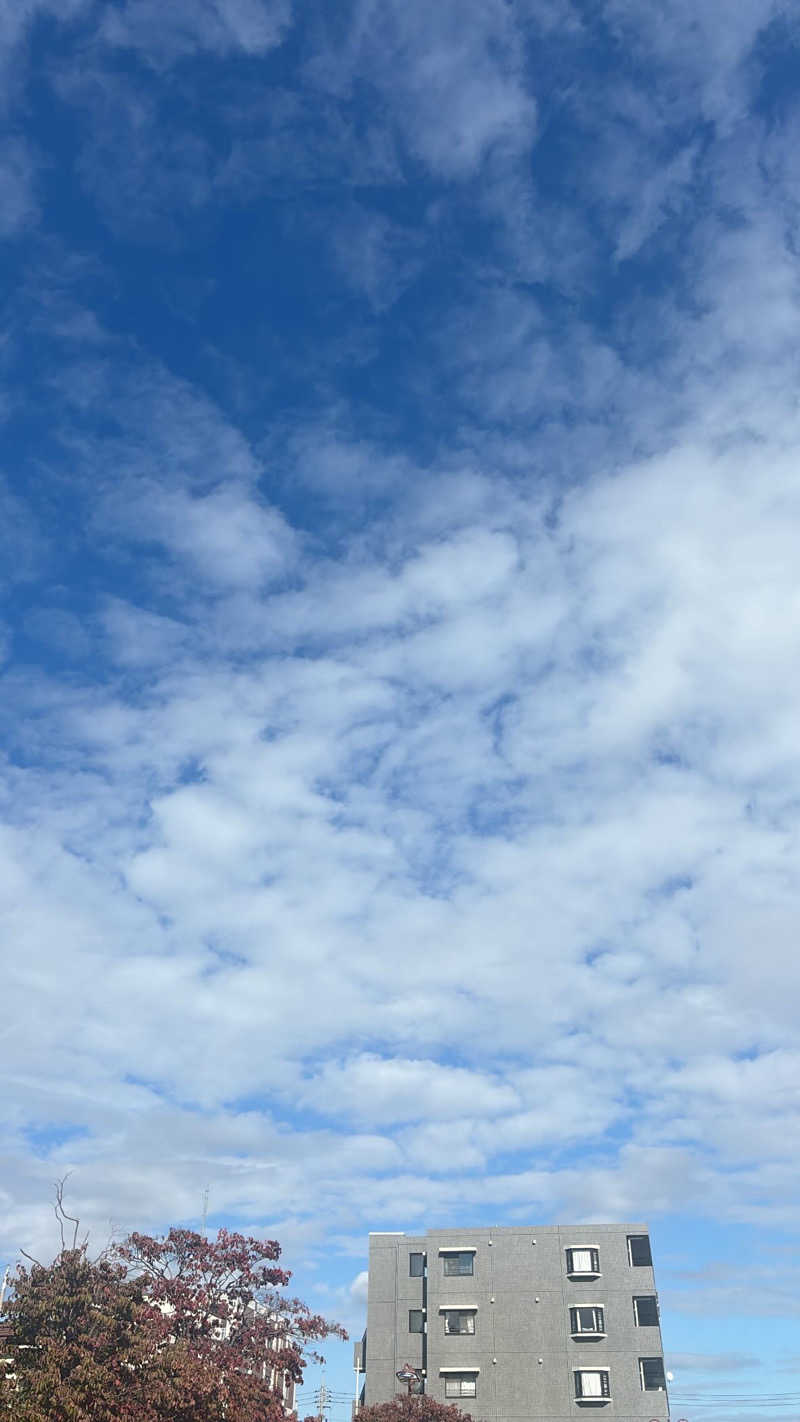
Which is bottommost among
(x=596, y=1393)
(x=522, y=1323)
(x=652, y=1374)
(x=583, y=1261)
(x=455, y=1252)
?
(x=596, y=1393)

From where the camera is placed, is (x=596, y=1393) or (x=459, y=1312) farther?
(x=459, y=1312)

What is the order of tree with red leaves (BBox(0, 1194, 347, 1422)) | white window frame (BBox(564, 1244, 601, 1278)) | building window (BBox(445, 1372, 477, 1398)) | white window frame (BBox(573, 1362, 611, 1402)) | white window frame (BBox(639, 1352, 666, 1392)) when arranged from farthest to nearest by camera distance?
white window frame (BBox(564, 1244, 601, 1278)) → building window (BBox(445, 1372, 477, 1398)) → white window frame (BBox(573, 1362, 611, 1402)) → white window frame (BBox(639, 1352, 666, 1392)) → tree with red leaves (BBox(0, 1194, 347, 1422))

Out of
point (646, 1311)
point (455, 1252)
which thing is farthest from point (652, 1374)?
point (455, 1252)

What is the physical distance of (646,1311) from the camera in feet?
226

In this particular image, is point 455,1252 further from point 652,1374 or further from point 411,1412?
point 411,1412

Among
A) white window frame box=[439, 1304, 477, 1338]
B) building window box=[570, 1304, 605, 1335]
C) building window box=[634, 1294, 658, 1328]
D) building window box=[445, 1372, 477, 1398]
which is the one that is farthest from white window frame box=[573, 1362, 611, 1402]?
white window frame box=[439, 1304, 477, 1338]

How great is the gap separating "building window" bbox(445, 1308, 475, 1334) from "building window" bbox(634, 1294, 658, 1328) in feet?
34.4

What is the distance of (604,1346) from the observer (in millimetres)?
68188

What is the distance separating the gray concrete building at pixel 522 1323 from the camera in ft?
220

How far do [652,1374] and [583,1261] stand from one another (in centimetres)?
725

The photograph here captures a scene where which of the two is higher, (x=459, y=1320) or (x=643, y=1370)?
(x=459, y=1320)

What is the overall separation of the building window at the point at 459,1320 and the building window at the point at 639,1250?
11.0 meters

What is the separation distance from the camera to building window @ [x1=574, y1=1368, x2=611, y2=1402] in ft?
219

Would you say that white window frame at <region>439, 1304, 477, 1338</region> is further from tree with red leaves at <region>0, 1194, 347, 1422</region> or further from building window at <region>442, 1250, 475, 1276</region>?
tree with red leaves at <region>0, 1194, 347, 1422</region>
